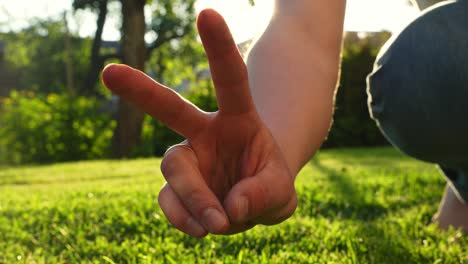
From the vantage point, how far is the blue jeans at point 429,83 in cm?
130

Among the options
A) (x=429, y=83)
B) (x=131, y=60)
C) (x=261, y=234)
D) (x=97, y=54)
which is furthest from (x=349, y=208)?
(x=97, y=54)

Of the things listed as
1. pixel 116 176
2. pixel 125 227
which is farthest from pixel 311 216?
pixel 116 176

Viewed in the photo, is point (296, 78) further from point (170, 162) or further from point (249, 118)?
point (170, 162)

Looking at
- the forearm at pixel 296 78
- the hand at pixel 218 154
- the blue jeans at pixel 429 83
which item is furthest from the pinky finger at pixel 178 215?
the blue jeans at pixel 429 83

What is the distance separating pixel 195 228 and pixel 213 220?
55 millimetres

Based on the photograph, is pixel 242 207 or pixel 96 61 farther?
pixel 96 61

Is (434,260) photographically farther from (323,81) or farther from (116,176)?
(116,176)

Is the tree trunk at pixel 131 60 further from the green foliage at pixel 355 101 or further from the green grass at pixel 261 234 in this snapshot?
the green grass at pixel 261 234

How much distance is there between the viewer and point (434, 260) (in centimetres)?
160

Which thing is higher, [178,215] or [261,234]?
[178,215]

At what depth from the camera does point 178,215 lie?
902 millimetres

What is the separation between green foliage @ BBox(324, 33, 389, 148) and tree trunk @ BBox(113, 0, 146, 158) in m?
3.93

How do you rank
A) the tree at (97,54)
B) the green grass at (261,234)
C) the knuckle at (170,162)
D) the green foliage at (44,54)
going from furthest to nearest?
1. the green foliage at (44,54)
2. the tree at (97,54)
3. the green grass at (261,234)
4. the knuckle at (170,162)

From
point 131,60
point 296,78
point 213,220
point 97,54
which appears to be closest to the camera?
point 213,220
